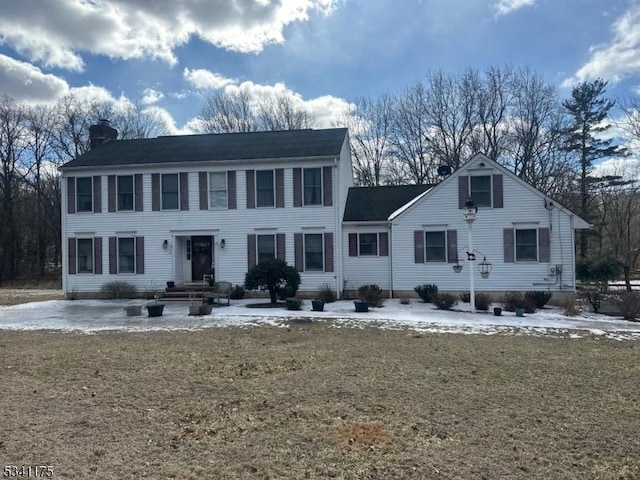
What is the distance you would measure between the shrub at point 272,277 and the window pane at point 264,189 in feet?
12.5

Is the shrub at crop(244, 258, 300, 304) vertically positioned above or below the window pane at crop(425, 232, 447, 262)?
below

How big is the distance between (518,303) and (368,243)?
6.53 meters

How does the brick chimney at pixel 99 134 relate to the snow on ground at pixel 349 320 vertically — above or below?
above

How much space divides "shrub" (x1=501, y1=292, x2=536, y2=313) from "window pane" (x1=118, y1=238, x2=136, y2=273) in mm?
15722

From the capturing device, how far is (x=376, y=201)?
20703 mm

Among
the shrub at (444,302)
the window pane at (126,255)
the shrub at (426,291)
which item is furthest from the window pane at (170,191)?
the shrub at (444,302)

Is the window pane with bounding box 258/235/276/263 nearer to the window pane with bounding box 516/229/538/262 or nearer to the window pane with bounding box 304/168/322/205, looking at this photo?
the window pane with bounding box 304/168/322/205

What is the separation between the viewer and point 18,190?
38000mm

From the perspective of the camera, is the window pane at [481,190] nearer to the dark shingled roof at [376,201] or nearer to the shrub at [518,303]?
the dark shingled roof at [376,201]

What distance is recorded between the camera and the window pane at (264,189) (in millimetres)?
18766

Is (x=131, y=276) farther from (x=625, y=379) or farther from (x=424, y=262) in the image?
(x=625, y=379)

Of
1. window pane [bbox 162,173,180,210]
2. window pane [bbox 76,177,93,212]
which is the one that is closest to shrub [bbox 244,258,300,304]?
window pane [bbox 162,173,180,210]

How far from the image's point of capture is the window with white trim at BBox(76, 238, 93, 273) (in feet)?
64.1

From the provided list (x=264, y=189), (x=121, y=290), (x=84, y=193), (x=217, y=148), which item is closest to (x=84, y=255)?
→ (x=121, y=290)
